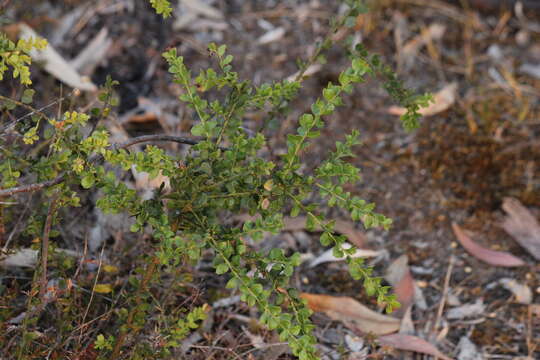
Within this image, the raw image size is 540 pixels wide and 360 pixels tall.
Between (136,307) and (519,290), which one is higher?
(136,307)

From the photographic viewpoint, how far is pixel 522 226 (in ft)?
8.36

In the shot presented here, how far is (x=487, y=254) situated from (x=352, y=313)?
632mm

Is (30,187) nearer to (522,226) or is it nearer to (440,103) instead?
(522,226)

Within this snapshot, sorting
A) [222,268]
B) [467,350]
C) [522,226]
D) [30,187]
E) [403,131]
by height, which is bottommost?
[467,350]

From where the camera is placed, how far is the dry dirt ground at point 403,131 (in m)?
2.20

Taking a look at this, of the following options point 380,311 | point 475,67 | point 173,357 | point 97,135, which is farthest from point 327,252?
point 475,67

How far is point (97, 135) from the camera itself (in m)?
1.42

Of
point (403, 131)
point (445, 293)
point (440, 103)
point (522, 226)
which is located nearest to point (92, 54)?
point (403, 131)

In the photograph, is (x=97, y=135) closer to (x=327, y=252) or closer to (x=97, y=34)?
(x=327, y=252)

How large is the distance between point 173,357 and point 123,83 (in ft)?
5.09

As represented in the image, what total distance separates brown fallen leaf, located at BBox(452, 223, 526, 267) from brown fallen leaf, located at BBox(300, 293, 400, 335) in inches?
18.6

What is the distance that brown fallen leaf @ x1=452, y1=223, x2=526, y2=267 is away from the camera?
244 centimetres

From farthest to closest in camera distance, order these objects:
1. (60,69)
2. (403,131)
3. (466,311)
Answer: (403,131)
(60,69)
(466,311)

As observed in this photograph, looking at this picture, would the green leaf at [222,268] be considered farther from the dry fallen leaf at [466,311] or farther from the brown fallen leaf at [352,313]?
the dry fallen leaf at [466,311]
